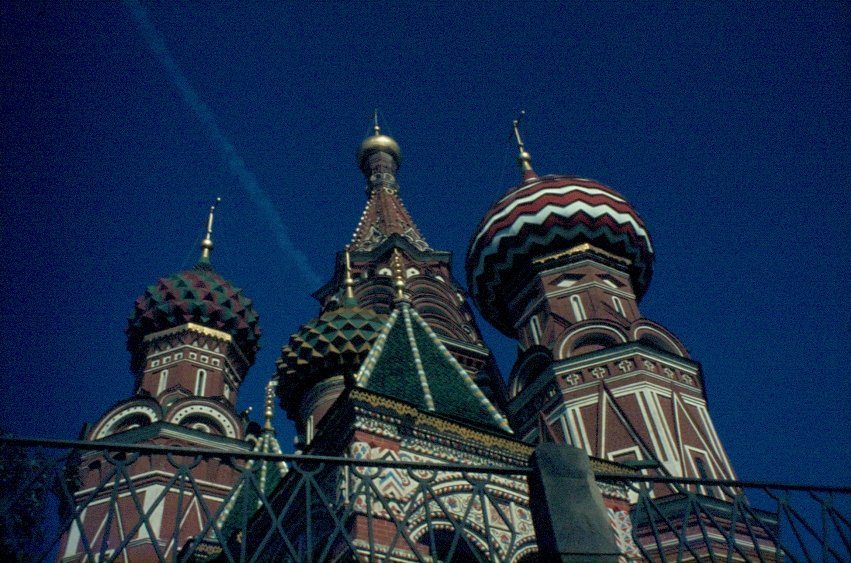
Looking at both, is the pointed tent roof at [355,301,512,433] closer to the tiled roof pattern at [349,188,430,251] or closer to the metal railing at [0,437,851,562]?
the metal railing at [0,437,851,562]

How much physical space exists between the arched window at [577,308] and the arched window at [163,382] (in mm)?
6980

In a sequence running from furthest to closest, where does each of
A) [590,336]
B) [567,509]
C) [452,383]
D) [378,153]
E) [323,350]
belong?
[378,153]
[323,350]
[590,336]
[452,383]
[567,509]

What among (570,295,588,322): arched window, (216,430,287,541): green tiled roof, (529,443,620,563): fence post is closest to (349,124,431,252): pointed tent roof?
(570,295,588,322): arched window

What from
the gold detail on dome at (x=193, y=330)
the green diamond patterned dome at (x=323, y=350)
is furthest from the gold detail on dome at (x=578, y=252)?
the gold detail on dome at (x=193, y=330)

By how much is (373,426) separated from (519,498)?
4.42 feet

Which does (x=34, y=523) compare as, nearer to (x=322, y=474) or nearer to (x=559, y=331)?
(x=322, y=474)

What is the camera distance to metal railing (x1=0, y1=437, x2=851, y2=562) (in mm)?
3650

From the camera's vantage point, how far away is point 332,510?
392 centimetres

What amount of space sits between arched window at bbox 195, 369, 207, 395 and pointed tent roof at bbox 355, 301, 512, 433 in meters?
7.01

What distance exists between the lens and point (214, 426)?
14.9 meters

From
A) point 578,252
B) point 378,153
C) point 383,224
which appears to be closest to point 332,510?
point 578,252

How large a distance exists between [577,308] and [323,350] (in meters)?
3.95

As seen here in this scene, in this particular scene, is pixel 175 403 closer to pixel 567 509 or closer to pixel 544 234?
pixel 544 234

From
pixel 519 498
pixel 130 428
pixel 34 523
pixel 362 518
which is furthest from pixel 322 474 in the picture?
pixel 130 428
